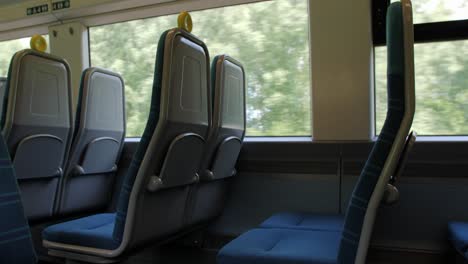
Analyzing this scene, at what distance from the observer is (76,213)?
2.64 m

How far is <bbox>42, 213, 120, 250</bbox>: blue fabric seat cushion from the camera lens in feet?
6.07

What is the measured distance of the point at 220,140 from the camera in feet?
7.38

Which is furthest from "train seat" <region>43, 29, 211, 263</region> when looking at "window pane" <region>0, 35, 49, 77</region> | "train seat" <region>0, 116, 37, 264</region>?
"window pane" <region>0, 35, 49, 77</region>

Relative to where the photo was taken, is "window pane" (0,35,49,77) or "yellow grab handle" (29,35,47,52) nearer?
"yellow grab handle" (29,35,47,52)

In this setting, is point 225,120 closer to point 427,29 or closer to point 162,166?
point 162,166

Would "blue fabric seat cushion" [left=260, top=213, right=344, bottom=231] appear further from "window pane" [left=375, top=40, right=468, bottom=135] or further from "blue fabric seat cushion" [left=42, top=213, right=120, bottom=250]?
"window pane" [left=375, top=40, right=468, bottom=135]

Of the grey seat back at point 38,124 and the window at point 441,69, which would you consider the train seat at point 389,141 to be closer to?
the window at point 441,69

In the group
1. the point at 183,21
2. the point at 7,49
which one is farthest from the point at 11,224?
the point at 7,49

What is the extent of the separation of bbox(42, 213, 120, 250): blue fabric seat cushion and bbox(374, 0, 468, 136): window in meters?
1.88

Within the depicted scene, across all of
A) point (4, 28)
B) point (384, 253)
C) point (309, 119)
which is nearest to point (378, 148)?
point (384, 253)

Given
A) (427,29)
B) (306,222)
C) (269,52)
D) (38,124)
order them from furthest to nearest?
(269,52)
(427,29)
(38,124)
(306,222)

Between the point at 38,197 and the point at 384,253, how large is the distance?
78.5 inches

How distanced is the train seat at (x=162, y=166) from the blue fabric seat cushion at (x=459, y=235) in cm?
121

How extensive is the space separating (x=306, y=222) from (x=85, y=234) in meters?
1.09
